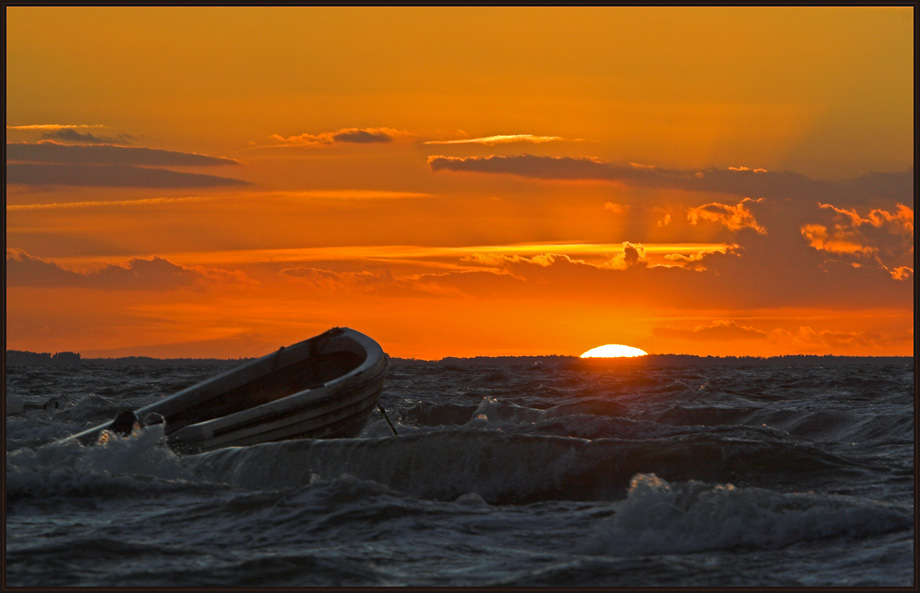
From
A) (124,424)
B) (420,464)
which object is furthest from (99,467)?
(420,464)

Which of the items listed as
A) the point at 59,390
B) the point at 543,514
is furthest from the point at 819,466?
the point at 59,390

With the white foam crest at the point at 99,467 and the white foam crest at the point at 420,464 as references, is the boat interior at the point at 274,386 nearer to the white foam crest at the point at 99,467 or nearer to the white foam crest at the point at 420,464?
the white foam crest at the point at 99,467

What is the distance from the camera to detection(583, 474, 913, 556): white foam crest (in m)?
7.95

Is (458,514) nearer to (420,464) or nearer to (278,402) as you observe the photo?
(420,464)

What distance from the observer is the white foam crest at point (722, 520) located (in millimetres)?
7953

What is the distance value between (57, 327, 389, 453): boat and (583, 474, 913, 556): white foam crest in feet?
19.7

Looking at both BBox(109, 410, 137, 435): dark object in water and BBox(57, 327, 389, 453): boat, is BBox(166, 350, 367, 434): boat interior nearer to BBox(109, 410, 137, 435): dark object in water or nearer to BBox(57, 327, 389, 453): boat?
BBox(57, 327, 389, 453): boat

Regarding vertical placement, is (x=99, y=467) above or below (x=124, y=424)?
below

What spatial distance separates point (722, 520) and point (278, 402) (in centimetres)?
695

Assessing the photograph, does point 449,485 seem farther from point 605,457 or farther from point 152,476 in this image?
point 152,476

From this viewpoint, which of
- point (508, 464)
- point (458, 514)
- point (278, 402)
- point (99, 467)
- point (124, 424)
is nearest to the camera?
point (458, 514)

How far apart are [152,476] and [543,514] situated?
4.94 m

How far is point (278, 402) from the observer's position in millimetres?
13016

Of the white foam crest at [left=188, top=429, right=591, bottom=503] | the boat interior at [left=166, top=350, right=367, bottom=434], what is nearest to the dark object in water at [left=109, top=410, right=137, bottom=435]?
the boat interior at [left=166, top=350, right=367, bottom=434]
